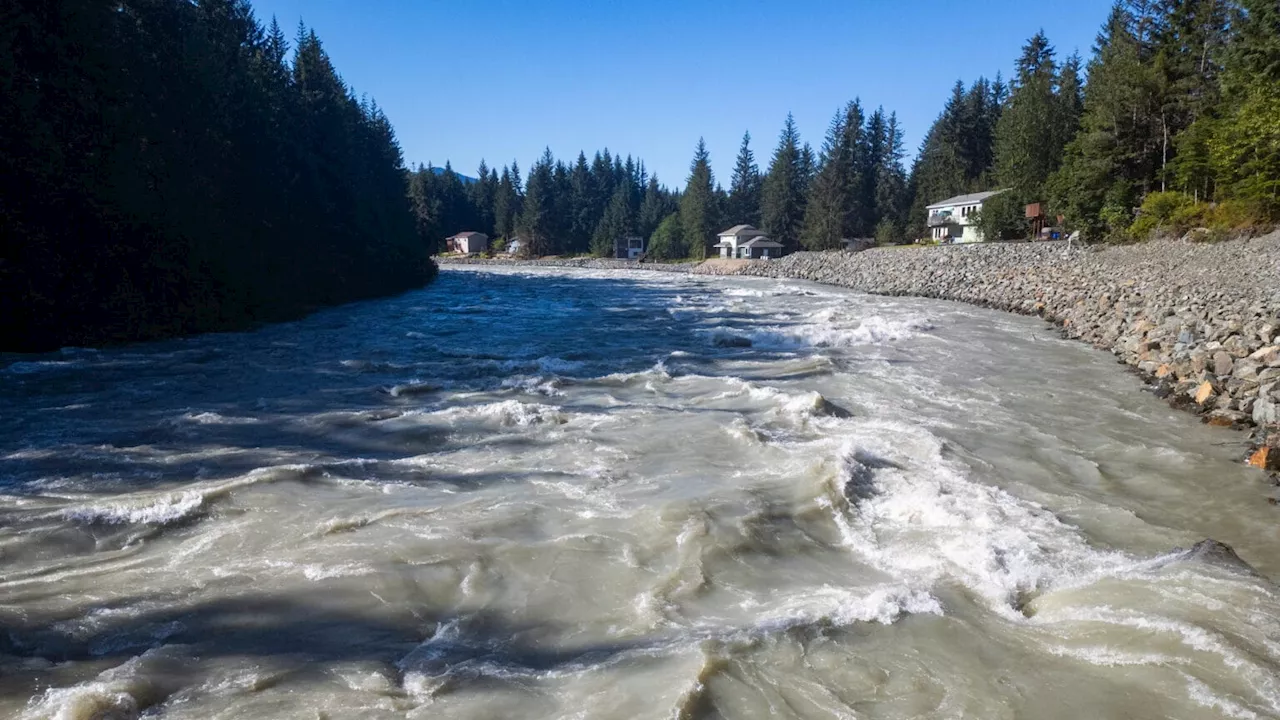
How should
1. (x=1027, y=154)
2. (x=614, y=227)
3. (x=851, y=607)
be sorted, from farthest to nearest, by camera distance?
(x=614, y=227) < (x=1027, y=154) < (x=851, y=607)

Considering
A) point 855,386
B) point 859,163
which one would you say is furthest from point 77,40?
point 859,163

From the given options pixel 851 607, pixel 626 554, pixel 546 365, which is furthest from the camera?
→ pixel 546 365

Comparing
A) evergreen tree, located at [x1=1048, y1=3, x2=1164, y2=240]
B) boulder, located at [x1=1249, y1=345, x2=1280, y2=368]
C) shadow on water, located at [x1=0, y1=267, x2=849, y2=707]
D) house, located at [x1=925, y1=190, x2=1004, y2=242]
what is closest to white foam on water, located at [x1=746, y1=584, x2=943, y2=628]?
shadow on water, located at [x1=0, y1=267, x2=849, y2=707]

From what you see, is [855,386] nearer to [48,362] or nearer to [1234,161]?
[48,362]

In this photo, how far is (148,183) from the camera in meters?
22.4

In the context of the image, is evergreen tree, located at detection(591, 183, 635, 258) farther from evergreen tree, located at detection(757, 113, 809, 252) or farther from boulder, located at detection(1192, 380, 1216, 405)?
boulder, located at detection(1192, 380, 1216, 405)

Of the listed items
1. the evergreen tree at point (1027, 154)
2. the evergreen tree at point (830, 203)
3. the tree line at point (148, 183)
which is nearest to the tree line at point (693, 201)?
the evergreen tree at point (830, 203)

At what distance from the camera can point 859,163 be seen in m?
89.5

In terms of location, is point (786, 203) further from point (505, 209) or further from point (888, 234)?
point (505, 209)

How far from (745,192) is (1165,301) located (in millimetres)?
94663

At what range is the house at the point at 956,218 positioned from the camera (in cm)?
6339

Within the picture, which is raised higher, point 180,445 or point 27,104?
point 27,104

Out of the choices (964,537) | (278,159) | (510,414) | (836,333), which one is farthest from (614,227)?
(964,537)

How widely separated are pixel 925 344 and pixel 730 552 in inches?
595
